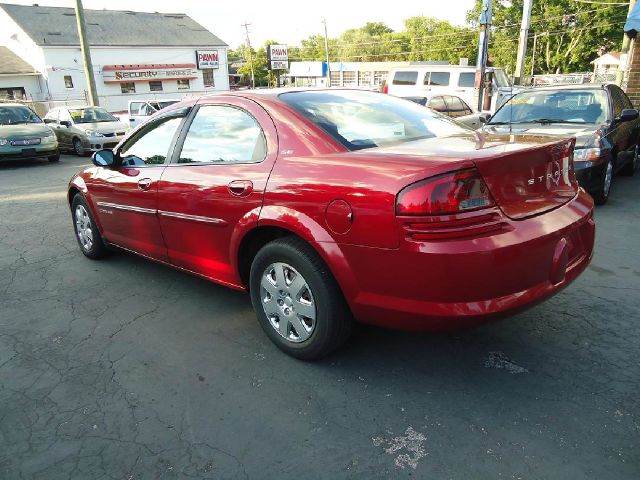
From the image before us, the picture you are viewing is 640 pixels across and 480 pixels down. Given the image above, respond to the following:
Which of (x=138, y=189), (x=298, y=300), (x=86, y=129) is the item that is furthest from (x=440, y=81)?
(x=298, y=300)

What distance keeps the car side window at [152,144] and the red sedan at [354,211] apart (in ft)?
0.06

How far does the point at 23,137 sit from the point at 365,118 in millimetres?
12046

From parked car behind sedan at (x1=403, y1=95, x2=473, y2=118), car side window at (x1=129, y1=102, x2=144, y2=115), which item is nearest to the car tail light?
parked car behind sedan at (x1=403, y1=95, x2=473, y2=118)

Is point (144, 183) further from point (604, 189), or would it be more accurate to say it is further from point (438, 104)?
point (438, 104)

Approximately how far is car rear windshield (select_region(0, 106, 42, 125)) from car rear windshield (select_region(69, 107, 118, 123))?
160cm

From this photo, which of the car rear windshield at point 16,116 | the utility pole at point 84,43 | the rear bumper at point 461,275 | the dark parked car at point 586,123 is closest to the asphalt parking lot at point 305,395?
the rear bumper at point 461,275

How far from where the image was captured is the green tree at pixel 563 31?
168 ft

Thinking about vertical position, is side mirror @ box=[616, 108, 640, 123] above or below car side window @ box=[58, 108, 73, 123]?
above

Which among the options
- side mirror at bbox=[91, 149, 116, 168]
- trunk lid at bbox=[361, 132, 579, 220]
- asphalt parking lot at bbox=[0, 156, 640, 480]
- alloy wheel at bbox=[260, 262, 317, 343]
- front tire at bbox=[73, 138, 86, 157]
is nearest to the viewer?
asphalt parking lot at bbox=[0, 156, 640, 480]

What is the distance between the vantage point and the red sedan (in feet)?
7.60

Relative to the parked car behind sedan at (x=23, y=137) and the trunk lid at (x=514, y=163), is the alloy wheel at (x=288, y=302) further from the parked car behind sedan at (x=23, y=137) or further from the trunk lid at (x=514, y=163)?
the parked car behind sedan at (x=23, y=137)

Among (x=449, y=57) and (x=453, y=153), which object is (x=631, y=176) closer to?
(x=453, y=153)

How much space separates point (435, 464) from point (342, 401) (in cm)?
62

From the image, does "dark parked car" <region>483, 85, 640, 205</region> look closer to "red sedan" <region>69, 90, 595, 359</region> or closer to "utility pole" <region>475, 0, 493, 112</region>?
"red sedan" <region>69, 90, 595, 359</region>
